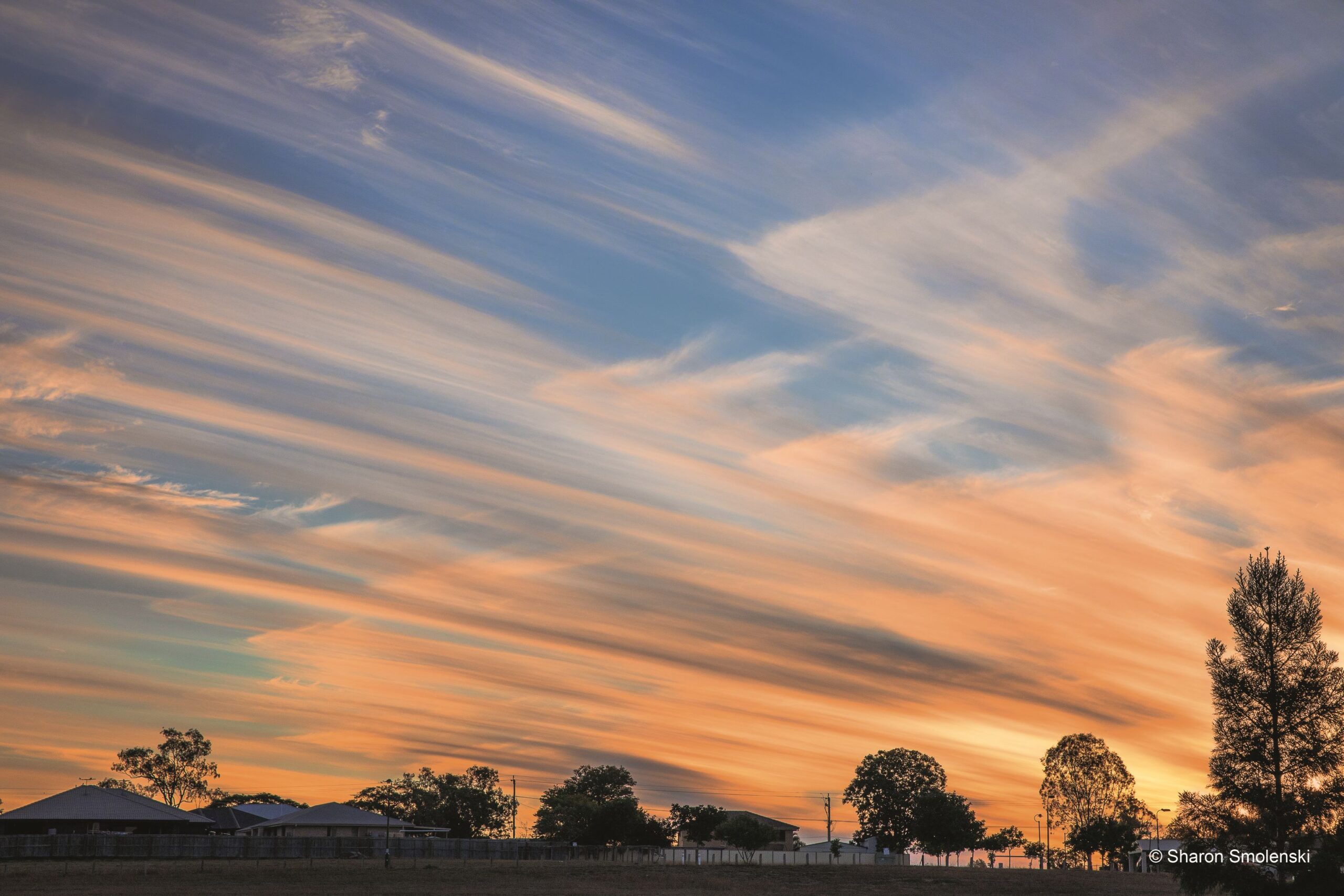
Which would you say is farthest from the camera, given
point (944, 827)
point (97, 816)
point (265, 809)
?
point (265, 809)

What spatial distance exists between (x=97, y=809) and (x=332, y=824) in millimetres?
24472

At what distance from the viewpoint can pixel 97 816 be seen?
380ft

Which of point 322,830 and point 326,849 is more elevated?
point 326,849

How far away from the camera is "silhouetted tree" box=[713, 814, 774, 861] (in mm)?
158375

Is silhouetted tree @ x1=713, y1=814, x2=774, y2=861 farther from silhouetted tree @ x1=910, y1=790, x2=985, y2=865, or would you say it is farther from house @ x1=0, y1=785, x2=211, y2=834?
house @ x1=0, y1=785, x2=211, y2=834

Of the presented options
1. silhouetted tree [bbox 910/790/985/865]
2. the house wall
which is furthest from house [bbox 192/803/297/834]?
silhouetted tree [bbox 910/790/985/865]

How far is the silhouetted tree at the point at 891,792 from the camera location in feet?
510

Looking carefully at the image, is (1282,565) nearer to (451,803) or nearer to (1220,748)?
(1220,748)

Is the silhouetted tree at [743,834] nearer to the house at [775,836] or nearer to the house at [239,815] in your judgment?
the house at [775,836]

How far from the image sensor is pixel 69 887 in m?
68.8

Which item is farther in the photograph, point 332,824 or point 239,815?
point 239,815

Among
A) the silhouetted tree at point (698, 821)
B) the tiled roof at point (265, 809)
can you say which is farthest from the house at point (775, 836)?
the tiled roof at point (265, 809)

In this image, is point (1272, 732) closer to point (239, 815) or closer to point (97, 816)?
point (97, 816)

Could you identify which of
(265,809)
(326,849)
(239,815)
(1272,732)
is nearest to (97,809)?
(326,849)
